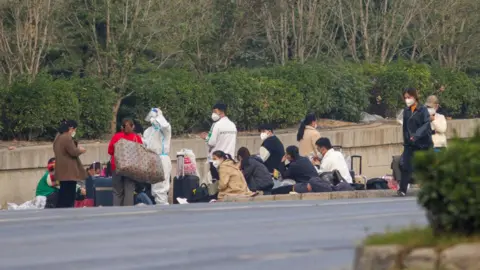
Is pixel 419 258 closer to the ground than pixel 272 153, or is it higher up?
higher up

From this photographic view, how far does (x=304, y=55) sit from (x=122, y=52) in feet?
20.7

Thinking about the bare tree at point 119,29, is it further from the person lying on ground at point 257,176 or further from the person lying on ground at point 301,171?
the person lying on ground at point 301,171

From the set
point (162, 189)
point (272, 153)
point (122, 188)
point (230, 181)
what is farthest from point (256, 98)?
point (122, 188)

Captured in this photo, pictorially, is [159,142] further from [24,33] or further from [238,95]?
[238,95]

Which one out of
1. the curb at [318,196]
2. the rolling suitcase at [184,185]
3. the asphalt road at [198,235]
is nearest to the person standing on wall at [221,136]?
the rolling suitcase at [184,185]

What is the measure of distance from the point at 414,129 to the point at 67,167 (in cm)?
483

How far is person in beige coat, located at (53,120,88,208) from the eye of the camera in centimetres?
2020

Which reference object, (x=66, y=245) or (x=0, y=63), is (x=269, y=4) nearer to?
(x=0, y=63)

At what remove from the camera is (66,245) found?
12891 mm

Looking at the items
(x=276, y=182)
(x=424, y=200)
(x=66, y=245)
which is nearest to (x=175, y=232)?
(x=66, y=245)

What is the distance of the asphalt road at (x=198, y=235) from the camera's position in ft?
37.7

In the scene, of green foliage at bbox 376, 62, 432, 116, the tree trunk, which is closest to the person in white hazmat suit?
the tree trunk

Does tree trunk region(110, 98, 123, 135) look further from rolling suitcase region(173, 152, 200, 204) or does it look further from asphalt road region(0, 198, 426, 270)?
asphalt road region(0, 198, 426, 270)

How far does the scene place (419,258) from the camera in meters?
8.86
